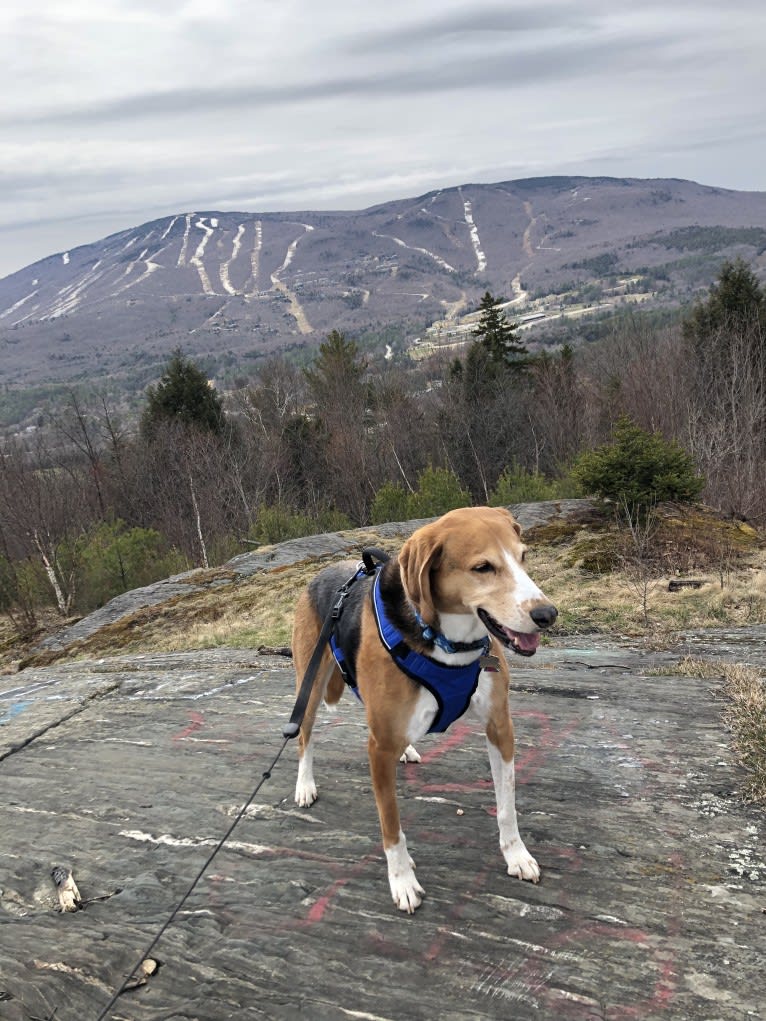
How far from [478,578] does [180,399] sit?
43.6 metres

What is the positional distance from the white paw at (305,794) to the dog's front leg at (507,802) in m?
1.55

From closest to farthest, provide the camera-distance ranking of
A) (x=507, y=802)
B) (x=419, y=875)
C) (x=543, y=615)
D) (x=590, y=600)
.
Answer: (x=543, y=615) < (x=507, y=802) < (x=419, y=875) < (x=590, y=600)

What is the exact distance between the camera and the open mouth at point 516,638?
2.99 m

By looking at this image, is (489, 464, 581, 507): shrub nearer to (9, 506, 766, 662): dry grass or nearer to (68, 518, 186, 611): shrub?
(9, 506, 766, 662): dry grass

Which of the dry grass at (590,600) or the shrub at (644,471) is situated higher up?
the shrub at (644,471)

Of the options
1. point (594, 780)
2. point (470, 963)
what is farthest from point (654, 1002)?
point (594, 780)

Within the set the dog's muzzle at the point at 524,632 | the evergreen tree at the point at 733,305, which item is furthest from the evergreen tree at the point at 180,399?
the dog's muzzle at the point at 524,632

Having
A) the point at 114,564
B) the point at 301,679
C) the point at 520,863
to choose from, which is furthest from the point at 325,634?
the point at 114,564

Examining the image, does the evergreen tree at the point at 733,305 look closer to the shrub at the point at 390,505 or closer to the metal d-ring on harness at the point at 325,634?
the shrub at the point at 390,505

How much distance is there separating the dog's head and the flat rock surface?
1.67 metres

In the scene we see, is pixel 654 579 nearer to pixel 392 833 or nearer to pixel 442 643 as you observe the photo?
pixel 392 833

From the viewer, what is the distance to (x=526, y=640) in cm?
300

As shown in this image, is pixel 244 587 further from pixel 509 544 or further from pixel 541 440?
pixel 541 440

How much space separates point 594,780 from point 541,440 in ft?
140
